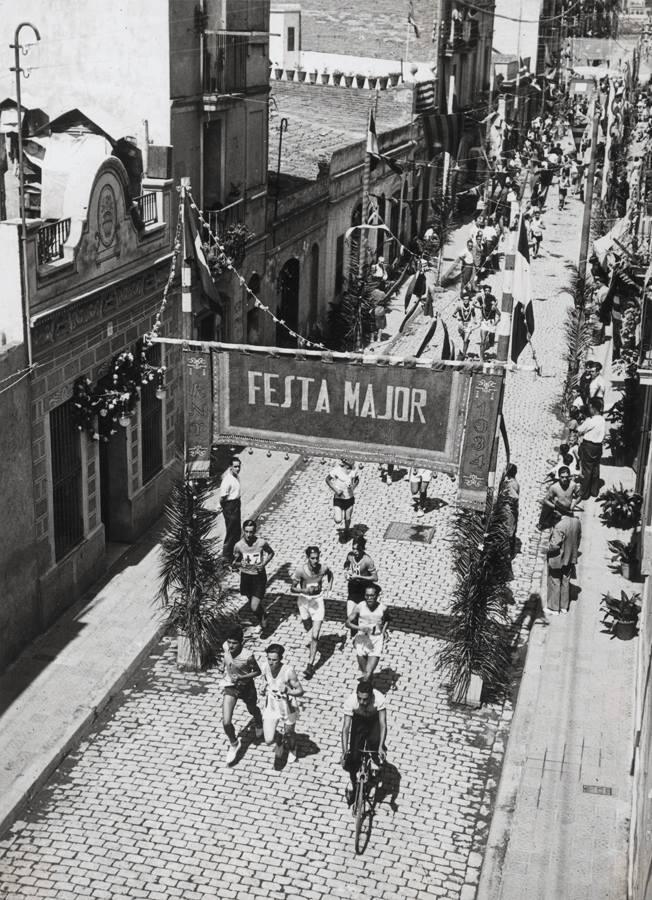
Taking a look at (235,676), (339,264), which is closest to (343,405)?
(235,676)

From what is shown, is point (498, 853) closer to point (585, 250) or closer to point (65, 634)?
point (65, 634)

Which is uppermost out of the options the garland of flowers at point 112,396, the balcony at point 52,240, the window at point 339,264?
the balcony at point 52,240

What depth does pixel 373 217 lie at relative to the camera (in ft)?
112

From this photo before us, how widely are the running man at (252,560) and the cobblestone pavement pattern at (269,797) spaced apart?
0.67 meters

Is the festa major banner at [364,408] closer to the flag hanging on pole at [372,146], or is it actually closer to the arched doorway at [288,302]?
the arched doorway at [288,302]

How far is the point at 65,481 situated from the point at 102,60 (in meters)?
7.57

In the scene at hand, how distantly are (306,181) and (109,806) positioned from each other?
19608 mm

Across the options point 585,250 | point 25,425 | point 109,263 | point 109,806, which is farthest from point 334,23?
point 109,806

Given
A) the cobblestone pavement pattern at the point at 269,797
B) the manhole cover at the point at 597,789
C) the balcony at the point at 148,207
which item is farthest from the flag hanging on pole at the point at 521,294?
the balcony at the point at 148,207

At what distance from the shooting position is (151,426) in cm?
2066

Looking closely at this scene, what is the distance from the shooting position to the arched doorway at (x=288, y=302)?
29219mm

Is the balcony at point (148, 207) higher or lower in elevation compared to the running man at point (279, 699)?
higher

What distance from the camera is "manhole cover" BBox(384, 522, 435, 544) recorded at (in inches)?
792

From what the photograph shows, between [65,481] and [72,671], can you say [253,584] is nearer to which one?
[72,671]
